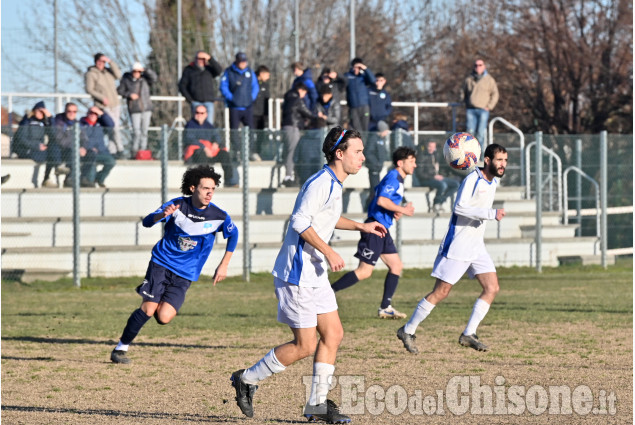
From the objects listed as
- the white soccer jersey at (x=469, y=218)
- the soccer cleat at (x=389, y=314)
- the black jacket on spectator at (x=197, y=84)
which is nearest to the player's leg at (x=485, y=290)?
the white soccer jersey at (x=469, y=218)

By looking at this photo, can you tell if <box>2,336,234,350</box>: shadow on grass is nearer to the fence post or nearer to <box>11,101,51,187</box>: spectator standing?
<box>11,101,51,187</box>: spectator standing

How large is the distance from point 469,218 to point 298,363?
206 centimetres

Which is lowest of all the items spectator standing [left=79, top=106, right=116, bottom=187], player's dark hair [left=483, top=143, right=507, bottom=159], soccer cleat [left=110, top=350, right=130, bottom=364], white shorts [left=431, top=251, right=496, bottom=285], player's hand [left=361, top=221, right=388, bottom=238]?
soccer cleat [left=110, top=350, right=130, bottom=364]

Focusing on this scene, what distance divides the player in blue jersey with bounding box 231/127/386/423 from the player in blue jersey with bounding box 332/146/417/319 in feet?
17.0

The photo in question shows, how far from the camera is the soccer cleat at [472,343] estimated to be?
1012 centimetres

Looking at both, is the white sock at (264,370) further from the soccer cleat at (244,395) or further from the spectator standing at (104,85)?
the spectator standing at (104,85)

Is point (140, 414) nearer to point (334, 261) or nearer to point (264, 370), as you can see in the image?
point (264, 370)

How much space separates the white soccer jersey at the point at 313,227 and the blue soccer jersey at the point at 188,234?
2740 mm

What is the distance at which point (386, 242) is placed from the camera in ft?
43.4

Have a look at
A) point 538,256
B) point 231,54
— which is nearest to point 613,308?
point 538,256

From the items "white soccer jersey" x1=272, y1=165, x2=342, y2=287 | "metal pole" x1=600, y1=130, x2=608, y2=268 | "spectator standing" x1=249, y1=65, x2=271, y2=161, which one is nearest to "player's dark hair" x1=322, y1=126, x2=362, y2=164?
"white soccer jersey" x1=272, y1=165, x2=342, y2=287

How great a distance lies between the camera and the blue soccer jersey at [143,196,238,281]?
386 inches

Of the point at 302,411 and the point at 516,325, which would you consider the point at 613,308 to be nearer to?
the point at 516,325

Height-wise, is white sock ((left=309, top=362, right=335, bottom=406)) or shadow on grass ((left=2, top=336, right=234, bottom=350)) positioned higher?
white sock ((left=309, top=362, right=335, bottom=406))
